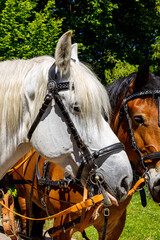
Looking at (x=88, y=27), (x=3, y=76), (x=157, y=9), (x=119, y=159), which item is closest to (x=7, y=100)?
(x=3, y=76)

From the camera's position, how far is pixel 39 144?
5.17ft

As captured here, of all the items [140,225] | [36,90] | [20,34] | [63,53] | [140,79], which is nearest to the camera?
[63,53]

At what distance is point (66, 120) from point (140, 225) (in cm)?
445

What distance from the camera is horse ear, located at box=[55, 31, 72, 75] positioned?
145 centimetres

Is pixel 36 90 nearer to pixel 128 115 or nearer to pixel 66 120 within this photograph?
pixel 66 120

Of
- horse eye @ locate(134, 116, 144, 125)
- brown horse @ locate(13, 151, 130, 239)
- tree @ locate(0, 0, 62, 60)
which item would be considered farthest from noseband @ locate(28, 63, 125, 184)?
tree @ locate(0, 0, 62, 60)

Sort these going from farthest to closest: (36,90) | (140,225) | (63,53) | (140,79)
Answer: (140,225) < (140,79) < (36,90) < (63,53)

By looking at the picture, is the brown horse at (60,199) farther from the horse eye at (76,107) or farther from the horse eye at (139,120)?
the horse eye at (76,107)

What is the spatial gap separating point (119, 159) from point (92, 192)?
278 mm

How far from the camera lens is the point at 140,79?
2557mm

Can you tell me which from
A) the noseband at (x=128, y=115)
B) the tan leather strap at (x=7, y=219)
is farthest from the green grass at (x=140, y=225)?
the noseband at (x=128, y=115)

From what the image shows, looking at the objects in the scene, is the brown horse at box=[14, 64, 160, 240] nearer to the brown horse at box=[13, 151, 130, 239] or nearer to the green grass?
the brown horse at box=[13, 151, 130, 239]

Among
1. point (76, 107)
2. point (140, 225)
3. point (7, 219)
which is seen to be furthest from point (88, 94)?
point (140, 225)

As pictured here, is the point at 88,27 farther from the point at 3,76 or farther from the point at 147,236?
the point at 3,76
